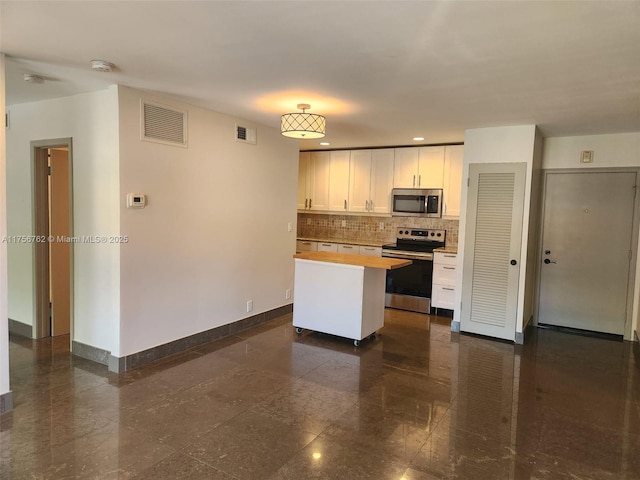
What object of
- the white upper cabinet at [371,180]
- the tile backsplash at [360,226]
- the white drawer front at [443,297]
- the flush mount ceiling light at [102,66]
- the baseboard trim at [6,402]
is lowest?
the baseboard trim at [6,402]

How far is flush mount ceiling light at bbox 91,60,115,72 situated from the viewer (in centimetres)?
281

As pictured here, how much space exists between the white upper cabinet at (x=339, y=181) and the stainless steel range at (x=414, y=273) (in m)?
1.13

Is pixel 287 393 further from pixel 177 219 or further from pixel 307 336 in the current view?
pixel 177 219

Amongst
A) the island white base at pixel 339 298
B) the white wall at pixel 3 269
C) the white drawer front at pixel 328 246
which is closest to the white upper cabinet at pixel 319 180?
the white drawer front at pixel 328 246

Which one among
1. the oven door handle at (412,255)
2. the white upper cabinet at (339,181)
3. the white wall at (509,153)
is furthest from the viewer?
the white upper cabinet at (339,181)

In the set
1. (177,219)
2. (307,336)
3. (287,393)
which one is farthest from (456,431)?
(177,219)

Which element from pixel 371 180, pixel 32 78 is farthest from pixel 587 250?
pixel 32 78

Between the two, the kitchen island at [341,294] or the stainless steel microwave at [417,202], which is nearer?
the kitchen island at [341,294]

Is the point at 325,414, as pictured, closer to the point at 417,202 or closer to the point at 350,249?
the point at 350,249

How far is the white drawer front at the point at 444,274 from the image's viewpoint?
5.59 m

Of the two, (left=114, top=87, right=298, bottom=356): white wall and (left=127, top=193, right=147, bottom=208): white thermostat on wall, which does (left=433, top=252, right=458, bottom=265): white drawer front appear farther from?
(left=127, top=193, right=147, bottom=208): white thermostat on wall

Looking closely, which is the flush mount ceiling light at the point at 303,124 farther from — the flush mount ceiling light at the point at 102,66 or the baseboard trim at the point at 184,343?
the baseboard trim at the point at 184,343

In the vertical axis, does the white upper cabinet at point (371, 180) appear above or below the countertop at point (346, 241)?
above

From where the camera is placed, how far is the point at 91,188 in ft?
11.9
